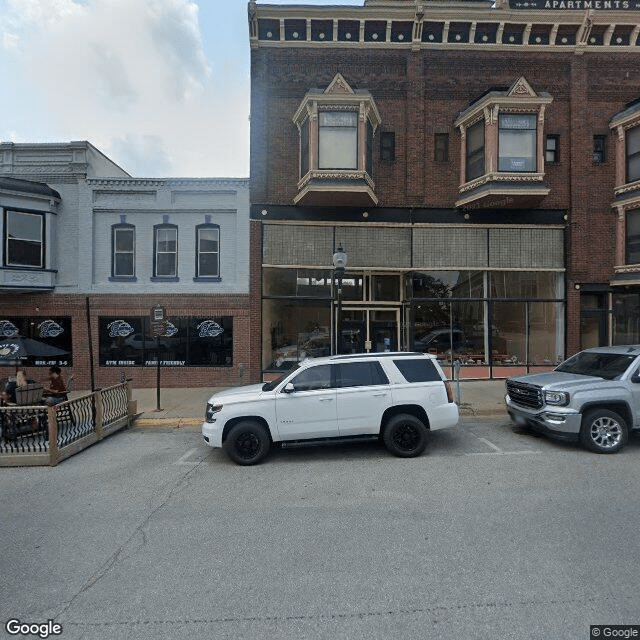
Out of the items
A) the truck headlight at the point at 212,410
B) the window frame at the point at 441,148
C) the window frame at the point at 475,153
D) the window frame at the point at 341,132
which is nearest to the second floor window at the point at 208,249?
the window frame at the point at 341,132

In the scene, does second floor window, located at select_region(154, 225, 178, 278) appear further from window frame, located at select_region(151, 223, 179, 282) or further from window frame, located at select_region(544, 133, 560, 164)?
window frame, located at select_region(544, 133, 560, 164)

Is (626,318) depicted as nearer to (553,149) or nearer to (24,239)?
(553,149)

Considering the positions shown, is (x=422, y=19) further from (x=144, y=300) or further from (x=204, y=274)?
(x=144, y=300)

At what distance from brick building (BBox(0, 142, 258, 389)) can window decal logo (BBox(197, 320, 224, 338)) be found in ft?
0.11

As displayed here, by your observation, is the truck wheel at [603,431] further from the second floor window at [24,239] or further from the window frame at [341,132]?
the second floor window at [24,239]

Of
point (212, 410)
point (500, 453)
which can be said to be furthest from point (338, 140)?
point (500, 453)

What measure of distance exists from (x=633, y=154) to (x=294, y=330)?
13162mm

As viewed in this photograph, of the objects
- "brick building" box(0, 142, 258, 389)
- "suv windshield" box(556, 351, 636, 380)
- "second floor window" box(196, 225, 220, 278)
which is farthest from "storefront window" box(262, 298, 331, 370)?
"suv windshield" box(556, 351, 636, 380)

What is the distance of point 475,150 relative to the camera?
13.3m

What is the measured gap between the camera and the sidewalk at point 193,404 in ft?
29.8

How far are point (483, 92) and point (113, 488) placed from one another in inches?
614

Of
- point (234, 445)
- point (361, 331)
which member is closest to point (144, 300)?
point (361, 331)

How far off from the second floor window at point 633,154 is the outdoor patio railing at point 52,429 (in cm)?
1739

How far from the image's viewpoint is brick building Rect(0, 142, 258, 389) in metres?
13.2
